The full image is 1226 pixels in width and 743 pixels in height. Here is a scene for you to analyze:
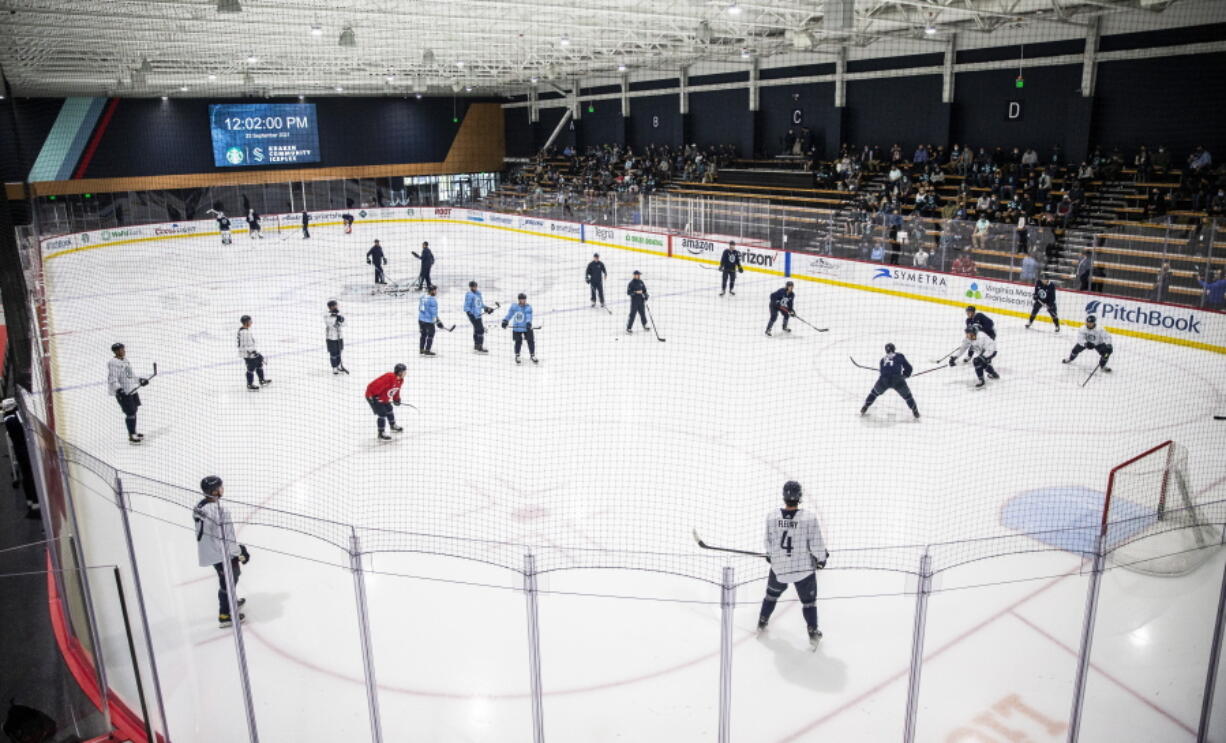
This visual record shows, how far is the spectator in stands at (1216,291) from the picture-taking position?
1251 cm

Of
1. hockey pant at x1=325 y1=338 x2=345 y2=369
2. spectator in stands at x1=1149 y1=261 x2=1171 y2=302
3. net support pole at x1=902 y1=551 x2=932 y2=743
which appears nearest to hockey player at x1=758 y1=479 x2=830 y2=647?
net support pole at x1=902 y1=551 x2=932 y2=743

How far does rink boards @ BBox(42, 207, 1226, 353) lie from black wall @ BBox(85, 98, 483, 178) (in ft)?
10.6

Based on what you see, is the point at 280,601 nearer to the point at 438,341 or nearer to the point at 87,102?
the point at 438,341

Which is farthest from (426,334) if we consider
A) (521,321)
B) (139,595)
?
(139,595)

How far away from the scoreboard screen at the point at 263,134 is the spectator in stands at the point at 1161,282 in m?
30.0

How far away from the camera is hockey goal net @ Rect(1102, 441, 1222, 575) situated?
5555mm

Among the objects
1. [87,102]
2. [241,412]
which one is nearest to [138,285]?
[241,412]

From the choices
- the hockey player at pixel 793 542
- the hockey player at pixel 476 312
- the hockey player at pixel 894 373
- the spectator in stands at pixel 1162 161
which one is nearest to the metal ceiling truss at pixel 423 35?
the spectator in stands at pixel 1162 161

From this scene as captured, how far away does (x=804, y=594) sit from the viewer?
5.08 meters

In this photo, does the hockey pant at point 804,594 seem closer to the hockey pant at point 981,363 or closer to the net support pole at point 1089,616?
the net support pole at point 1089,616

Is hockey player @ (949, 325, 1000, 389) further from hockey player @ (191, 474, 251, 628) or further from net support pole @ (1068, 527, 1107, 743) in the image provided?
hockey player @ (191, 474, 251, 628)

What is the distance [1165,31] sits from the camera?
1680cm

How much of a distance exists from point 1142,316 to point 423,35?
1659 cm

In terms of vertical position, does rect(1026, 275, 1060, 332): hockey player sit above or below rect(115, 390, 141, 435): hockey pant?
above
